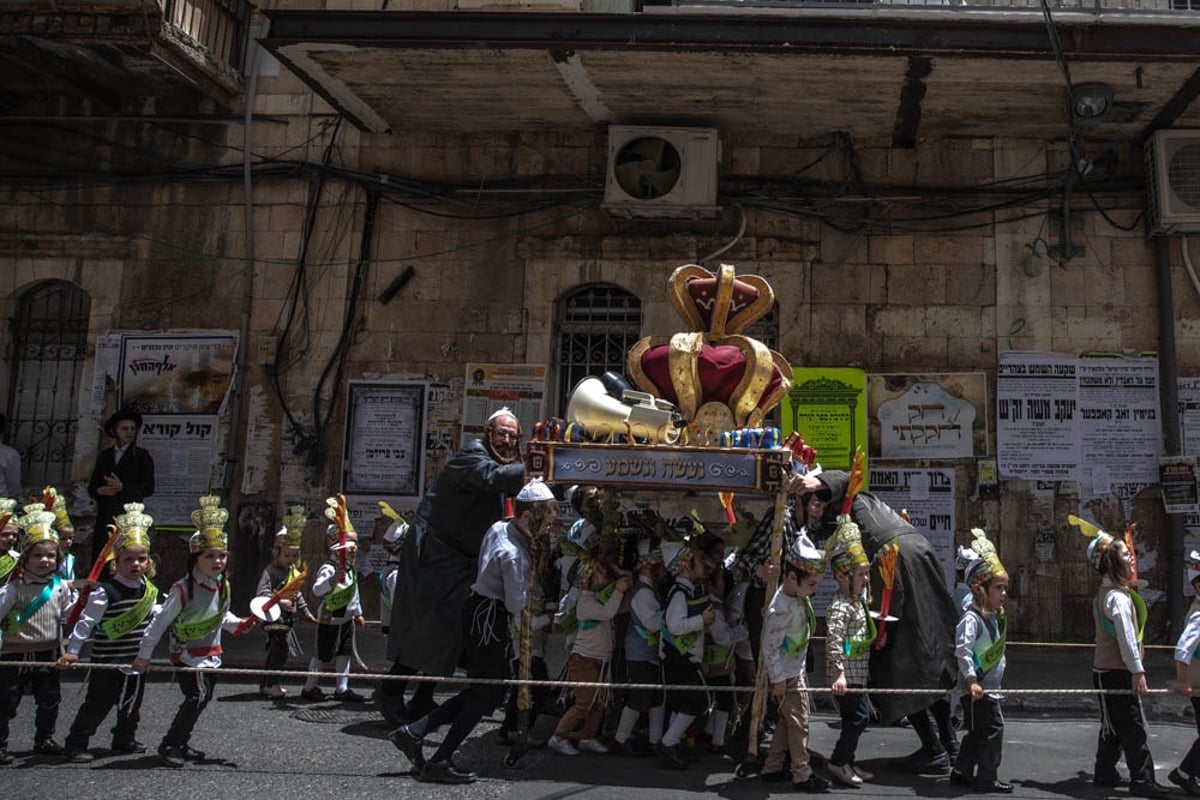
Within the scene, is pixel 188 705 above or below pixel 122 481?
below

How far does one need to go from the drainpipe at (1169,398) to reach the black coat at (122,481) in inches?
381

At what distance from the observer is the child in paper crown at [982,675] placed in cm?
552

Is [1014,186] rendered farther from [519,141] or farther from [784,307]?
[519,141]

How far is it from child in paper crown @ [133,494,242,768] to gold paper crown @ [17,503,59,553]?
2.96 feet

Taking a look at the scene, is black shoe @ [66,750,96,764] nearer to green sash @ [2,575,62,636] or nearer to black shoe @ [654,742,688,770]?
green sash @ [2,575,62,636]

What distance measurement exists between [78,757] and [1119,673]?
585 cm

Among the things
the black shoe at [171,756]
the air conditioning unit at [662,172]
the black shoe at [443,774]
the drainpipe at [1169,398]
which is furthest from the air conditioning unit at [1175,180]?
the black shoe at [171,756]

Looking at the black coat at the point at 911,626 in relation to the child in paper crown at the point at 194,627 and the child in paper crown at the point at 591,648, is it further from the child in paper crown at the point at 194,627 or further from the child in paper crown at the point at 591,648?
the child in paper crown at the point at 194,627

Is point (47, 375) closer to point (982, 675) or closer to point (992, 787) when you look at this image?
point (982, 675)

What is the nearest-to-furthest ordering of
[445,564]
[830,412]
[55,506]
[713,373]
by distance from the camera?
1. [713,373]
2. [445,564]
3. [55,506]
4. [830,412]

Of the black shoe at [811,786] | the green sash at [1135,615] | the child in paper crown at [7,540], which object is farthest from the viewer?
the child in paper crown at [7,540]

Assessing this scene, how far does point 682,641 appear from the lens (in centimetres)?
596

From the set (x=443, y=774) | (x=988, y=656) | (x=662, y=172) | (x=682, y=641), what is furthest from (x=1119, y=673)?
(x=662, y=172)

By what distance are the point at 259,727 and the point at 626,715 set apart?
8.19ft
